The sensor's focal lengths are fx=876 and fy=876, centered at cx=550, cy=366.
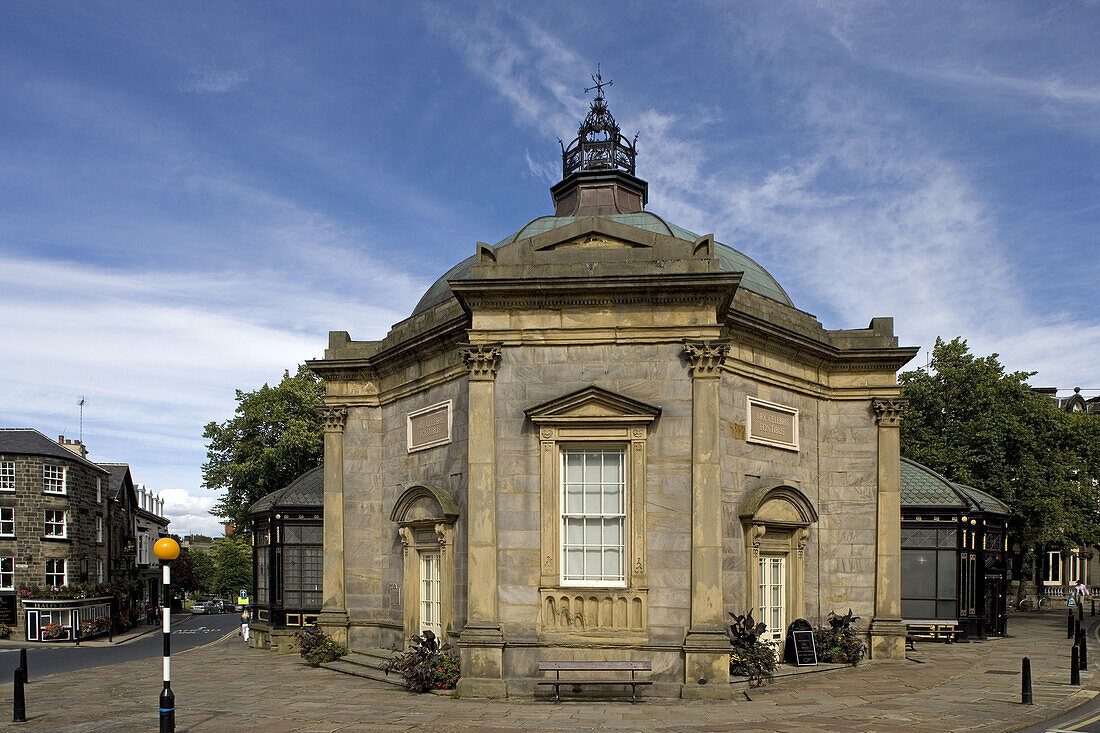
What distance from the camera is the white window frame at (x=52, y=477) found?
38.9 meters

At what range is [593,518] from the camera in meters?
15.5

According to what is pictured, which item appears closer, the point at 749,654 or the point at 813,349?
the point at 749,654

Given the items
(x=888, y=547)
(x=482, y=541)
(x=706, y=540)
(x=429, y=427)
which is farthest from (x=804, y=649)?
(x=429, y=427)

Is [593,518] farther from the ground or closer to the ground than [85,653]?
farther from the ground

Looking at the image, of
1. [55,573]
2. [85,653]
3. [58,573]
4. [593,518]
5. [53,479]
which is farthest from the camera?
[53,479]

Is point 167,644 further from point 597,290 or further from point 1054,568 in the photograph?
point 1054,568

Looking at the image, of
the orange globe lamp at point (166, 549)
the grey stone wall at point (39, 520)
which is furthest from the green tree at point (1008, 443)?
the grey stone wall at point (39, 520)

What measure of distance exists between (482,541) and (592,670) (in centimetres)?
283

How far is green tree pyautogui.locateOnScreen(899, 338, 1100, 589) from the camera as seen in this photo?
36.6m

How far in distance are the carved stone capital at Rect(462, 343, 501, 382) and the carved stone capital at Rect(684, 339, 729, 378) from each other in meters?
3.42

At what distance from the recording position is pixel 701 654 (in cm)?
1458

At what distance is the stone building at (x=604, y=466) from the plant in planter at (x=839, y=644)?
62 centimetres

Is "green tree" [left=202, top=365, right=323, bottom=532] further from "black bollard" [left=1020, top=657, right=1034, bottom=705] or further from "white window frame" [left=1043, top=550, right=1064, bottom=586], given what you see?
"white window frame" [left=1043, top=550, right=1064, bottom=586]

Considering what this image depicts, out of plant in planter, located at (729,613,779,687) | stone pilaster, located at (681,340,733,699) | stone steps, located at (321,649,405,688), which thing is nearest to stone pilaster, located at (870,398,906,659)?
plant in planter, located at (729,613,779,687)
